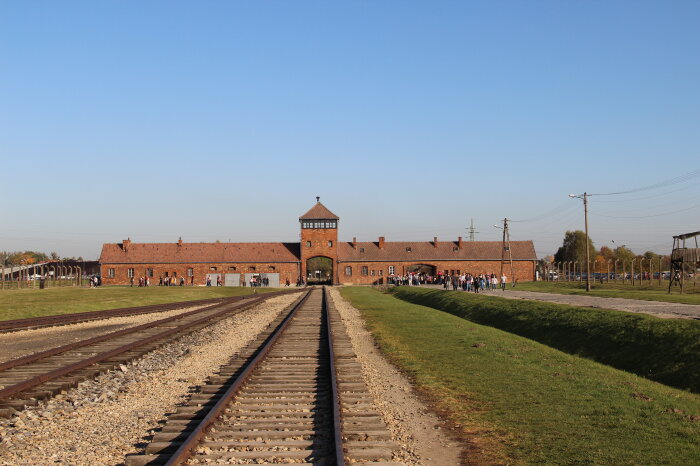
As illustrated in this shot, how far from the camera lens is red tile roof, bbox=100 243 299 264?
87938 mm

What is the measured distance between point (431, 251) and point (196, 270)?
32926 millimetres

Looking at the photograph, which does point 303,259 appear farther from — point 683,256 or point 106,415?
point 106,415

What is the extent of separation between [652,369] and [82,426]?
1214 cm

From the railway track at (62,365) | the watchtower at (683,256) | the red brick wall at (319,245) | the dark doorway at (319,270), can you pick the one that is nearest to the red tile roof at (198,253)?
the red brick wall at (319,245)

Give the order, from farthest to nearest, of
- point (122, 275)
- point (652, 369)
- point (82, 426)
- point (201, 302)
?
1. point (122, 275)
2. point (201, 302)
3. point (652, 369)
4. point (82, 426)

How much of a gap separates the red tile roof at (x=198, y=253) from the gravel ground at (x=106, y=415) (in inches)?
2893

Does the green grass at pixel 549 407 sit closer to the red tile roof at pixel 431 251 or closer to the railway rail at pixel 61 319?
the railway rail at pixel 61 319

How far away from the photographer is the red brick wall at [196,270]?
87.0 m

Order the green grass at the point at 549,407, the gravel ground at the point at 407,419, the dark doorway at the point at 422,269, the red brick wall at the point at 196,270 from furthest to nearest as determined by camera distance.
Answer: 1. the dark doorway at the point at 422,269
2. the red brick wall at the point at 196,270
3. the green grass at the point at 549,407
4. the gravel ground at the point at 407,419

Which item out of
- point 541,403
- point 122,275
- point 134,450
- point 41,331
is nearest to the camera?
point 134,450

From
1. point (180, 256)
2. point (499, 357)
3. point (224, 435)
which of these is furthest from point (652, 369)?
point (180, 256)

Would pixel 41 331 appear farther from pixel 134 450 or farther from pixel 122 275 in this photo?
pixel 122 275

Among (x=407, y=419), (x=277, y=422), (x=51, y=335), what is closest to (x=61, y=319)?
(x=51, y=335)

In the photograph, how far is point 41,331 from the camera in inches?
836
